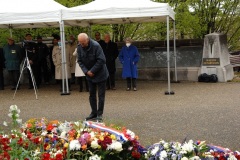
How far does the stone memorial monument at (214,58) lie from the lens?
580 inches

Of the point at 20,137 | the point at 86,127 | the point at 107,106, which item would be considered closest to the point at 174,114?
the point at 107,106

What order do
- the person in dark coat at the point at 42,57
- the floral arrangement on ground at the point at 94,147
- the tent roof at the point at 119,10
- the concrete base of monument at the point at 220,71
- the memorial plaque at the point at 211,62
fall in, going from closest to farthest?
the floral arrangement on ground at the point at 94,147
the tent roof at the point at 119,10
the person in dark coat at the point at 42,57
the concrete base of monument at the point at 220,71
the memorial plaque at the point at 211,62

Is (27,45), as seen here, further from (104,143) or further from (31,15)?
(104,143)

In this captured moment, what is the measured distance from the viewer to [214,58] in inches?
586

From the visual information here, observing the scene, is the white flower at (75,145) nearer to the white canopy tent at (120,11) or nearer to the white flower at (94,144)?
the white flower at (94,144)

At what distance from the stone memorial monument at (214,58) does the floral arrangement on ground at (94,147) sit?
10.8 metres

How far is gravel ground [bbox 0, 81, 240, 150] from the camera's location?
6.79 metres

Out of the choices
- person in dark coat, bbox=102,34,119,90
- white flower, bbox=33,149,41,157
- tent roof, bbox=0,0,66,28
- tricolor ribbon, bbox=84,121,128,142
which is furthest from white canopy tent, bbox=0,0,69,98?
white flower, bbox=33,149,41,157

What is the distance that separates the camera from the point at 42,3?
492 inches

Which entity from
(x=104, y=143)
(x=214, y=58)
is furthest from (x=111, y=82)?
(x=104, y=143)

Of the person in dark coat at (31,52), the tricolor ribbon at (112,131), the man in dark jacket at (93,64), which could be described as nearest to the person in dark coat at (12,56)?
the person in dark coat at (31,52)

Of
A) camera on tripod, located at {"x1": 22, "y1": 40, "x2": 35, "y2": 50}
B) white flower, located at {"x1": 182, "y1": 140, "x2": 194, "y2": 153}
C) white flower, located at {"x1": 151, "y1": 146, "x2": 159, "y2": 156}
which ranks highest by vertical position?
camera on tripod, located at {"x1": 22, "y1": 40, "x2": 35, "y2": 50}

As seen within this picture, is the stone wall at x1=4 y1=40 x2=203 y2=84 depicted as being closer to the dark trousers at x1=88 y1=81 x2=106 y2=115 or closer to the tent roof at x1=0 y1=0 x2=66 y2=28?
the tent roof at x1=0 y1=0 x2=66 y2=28

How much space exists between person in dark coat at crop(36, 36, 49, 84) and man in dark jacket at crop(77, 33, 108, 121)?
21.6 feet
